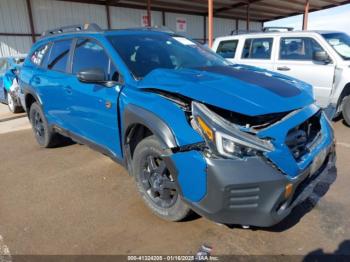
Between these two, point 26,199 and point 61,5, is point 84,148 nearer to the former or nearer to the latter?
point 26,199

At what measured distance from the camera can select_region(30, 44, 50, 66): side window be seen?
4.93m

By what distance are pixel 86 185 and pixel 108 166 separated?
61 cm

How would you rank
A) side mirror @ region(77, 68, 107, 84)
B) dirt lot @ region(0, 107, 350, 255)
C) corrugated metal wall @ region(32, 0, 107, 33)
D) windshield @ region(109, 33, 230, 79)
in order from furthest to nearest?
corrugated metal wall @ region(32, 0, 107, 33) < windshield @ region(109, 33, 230, 79) < side mirror @ region(77, 68, 107, 84) < dirt lot @ region(0, 107, 350, 255)

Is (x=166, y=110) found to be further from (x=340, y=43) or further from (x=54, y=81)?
(x=340, y=43)

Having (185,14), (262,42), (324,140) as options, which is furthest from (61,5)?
(324,140)

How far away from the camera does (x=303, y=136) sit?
251 cm

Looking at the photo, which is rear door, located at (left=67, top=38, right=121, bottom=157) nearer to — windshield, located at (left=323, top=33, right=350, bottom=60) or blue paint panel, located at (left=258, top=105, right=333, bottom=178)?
blue paint panel, located at (left=258, top=105, right=333, bottom=178)

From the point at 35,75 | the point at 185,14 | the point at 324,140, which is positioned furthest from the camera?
the point at 185,14

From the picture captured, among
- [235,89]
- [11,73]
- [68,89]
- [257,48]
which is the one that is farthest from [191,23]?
[235,89]

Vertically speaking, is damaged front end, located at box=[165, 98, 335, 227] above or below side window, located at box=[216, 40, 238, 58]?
below

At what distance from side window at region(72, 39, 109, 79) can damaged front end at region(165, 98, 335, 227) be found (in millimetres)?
1500

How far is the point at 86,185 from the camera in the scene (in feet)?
12.7

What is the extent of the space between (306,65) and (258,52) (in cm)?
129

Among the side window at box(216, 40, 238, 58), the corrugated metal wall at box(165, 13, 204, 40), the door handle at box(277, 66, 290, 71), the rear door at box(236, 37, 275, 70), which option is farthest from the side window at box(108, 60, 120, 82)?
the corrugated metal wall at box(165, 13, 204, 40)
